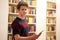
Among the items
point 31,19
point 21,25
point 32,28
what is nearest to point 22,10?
point 21,25

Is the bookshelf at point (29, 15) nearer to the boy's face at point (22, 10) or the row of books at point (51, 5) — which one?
the boy's face at point (22, 10)

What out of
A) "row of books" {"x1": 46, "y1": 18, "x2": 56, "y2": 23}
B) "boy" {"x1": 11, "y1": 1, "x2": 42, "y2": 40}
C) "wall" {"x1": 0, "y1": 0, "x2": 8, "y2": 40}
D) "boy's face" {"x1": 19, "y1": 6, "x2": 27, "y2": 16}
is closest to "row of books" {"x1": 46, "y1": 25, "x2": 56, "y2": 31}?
"row of books" {"x1": 46, "y1": 18, "x2": 56, "y2": 23}

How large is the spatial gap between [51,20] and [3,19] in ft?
4.27

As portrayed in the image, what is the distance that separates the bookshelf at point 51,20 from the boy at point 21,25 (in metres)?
0.67

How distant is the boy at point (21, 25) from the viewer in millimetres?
3185

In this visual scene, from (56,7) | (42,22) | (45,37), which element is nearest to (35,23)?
(42,22)

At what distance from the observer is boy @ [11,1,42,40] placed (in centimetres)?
318

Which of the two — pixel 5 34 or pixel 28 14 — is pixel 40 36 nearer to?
pixel 28 14

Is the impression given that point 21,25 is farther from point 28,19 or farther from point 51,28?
point 51,28

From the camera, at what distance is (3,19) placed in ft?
10.7

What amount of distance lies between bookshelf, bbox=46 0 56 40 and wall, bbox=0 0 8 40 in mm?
1099

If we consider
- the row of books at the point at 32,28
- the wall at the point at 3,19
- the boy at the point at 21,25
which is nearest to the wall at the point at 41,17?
the row of books at the point at 32,28

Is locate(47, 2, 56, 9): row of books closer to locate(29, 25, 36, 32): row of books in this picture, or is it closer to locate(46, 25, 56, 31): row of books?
locate(46, 25, 56, 31): row of books

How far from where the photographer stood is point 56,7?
393 cm
